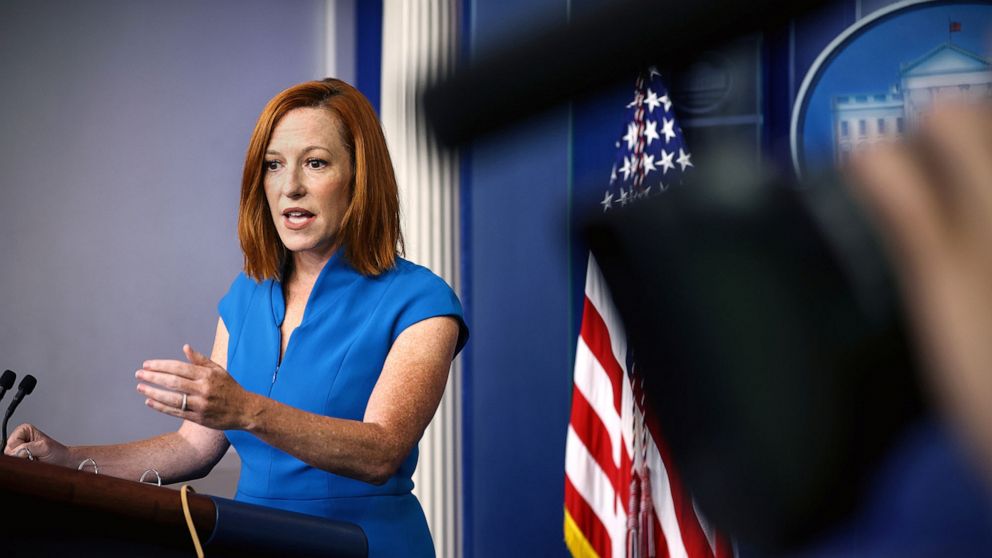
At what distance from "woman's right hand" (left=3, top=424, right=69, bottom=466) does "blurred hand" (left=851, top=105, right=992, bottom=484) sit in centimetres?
152

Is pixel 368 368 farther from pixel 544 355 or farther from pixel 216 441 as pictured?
pixel 544 355

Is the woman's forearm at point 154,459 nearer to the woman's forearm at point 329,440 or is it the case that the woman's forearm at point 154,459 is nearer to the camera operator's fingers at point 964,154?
the woman's forearm at point 329,440

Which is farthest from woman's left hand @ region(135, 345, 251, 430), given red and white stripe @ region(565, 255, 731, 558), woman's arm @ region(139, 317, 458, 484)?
red and white stripe @ region(565, 255, 731, 558)

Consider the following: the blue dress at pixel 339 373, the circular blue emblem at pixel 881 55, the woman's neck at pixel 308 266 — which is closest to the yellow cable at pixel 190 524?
the blue dress at pixel 339 373

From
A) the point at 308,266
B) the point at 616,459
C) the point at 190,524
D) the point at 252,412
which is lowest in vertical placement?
the point at 616,459

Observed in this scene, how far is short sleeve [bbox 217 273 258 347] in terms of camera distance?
182cm

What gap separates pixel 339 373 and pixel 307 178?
340mm

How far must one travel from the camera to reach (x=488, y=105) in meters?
0.31

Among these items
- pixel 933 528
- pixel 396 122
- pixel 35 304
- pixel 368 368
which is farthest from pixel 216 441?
pixel 35 304

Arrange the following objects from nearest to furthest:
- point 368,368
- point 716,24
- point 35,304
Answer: point 716,24 → point 368,368 → point 35,304

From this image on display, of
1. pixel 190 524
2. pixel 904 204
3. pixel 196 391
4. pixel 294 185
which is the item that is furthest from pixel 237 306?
pixel 904 204

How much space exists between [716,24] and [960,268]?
0.11 m

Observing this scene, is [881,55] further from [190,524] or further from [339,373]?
[190,524]

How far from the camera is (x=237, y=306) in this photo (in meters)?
1.85
